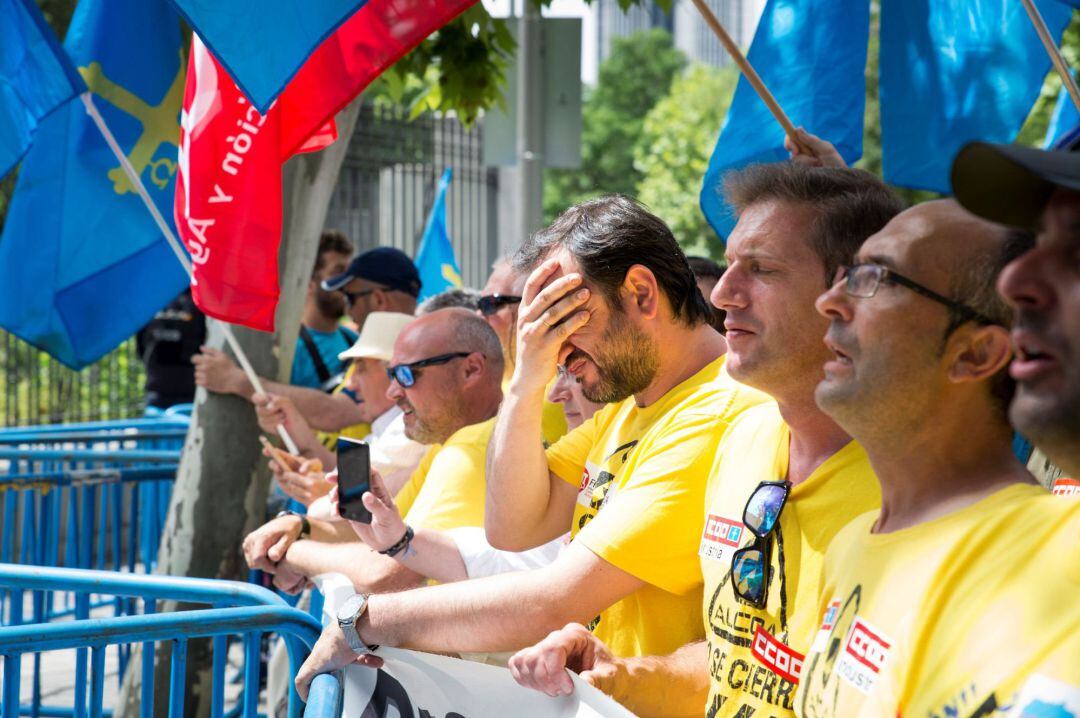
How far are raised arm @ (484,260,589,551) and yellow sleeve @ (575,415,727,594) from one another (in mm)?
459

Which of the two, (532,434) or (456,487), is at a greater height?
(532,434)

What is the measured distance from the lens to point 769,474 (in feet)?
8.55

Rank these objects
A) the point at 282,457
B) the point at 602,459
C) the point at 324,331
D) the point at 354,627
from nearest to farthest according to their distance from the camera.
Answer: the point at 354,627 → the point at 602,459 → the point at 282,457 → the point at 324,331

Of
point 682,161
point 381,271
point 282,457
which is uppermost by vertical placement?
point 682,161

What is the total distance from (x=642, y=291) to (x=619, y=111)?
6346cm

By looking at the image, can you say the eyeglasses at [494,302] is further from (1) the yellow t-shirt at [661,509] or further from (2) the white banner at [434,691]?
(2) the white banner at [434,691]

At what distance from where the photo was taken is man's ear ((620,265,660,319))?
322 centimetres

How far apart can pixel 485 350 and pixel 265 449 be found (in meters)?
1.44

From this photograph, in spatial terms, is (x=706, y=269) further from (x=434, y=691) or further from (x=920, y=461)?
(x=920, y=461)

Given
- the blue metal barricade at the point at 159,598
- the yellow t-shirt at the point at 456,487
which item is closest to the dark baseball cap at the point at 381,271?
the yellow t-shirt at the point at 456,487

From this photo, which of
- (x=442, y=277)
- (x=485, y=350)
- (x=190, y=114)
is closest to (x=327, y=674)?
(x=485, y=350)

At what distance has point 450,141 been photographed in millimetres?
15344

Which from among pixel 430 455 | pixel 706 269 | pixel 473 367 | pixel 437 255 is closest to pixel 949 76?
pixel 706 269

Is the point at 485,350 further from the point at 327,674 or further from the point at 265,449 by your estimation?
the point at 327,674
